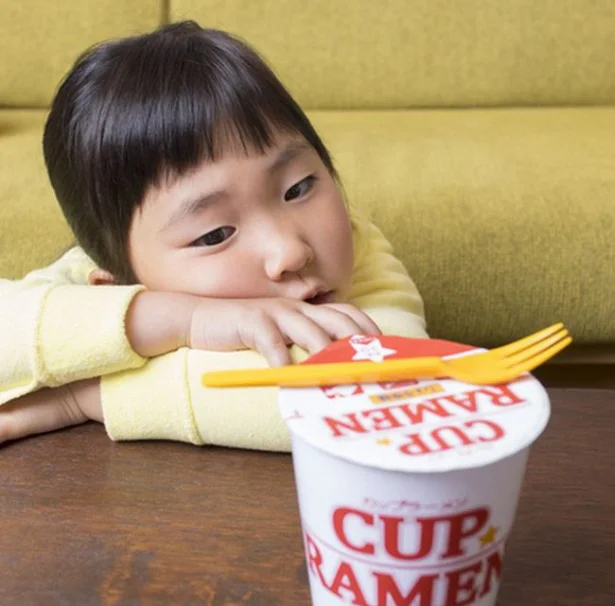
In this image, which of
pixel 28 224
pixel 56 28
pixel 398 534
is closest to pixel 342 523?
pixel 398 534

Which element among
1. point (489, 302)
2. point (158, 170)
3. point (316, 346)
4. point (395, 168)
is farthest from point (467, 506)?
point (395, 168)

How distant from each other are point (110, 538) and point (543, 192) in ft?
2.96

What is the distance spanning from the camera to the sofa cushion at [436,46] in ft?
5.53

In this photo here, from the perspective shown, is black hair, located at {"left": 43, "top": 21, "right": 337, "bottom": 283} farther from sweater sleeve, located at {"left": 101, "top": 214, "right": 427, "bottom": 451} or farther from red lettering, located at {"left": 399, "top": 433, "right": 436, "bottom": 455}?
red lettering, located at {"left": 399, "top": 433, "right": 436, "bottom": 455}

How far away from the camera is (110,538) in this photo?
53 centimetres

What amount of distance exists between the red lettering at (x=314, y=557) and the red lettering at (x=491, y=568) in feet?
0.25

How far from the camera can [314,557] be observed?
41 centimetres

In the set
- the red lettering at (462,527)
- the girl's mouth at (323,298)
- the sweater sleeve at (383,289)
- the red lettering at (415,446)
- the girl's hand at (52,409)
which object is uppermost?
the red lettering at (415,446)

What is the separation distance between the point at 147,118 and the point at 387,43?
108 cm

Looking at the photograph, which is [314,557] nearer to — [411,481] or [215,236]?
[411,481]

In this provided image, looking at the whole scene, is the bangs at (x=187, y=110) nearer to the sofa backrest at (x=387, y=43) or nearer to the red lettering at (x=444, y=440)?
the red lettering at (x=444, y=440)

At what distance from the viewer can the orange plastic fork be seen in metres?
0.40

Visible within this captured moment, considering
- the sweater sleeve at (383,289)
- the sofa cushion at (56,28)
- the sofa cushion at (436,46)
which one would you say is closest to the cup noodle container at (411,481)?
the sweater sleeve at (383,289)

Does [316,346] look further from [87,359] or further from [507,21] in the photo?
[507,21]
